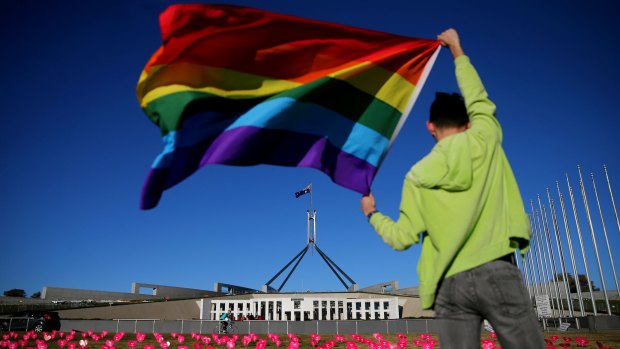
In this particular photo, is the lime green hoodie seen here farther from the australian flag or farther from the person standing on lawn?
the australian flag

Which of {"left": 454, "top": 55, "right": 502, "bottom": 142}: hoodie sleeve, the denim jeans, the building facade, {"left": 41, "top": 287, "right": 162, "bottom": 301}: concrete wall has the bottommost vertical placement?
the denim jeans

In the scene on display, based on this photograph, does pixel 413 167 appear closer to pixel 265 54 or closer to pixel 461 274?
pixel 461 274

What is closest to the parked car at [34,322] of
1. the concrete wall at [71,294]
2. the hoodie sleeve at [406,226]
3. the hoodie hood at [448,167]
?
the concrete wall at [71,294]

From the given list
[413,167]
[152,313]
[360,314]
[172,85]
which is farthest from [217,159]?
[152,313]

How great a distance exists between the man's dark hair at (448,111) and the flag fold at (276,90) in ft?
4.03

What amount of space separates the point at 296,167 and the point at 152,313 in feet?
110

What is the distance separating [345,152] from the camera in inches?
174

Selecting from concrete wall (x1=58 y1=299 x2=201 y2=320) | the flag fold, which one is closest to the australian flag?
concrete wall (x1=58 y1=299 x2=201 y2=320)

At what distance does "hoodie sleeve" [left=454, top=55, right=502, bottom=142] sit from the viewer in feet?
9.08

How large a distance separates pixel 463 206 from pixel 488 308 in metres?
0.52

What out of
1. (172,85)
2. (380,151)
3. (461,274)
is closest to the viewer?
(461,274)

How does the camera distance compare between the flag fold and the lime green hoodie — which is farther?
the flag fold

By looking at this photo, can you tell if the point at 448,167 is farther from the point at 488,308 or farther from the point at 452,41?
the point at 452,41

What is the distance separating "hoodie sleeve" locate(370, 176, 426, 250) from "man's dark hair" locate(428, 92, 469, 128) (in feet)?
1.50
